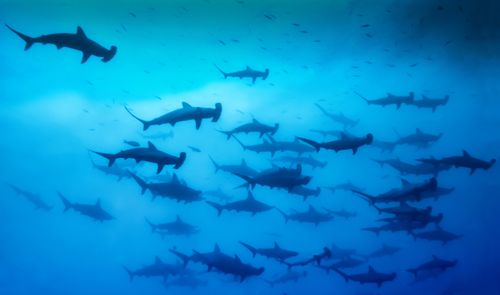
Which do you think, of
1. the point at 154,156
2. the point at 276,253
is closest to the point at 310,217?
the point at 276,253

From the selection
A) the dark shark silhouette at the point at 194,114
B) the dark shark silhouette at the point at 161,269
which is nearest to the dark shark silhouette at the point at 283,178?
the dark shark silhouette at the point at 194,114

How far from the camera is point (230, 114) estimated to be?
33969 mm

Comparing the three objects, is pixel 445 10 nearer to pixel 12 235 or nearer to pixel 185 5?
pixel 185 5

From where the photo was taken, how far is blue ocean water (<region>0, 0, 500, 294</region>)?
58.0 ft

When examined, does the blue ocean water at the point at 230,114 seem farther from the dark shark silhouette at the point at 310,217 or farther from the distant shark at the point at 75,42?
the distant shark at the point at 75,42

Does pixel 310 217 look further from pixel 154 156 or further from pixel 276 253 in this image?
pixel 154 156

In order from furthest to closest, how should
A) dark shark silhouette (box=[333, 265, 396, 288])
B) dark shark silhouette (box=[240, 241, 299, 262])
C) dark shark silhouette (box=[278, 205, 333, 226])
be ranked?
dark shark silhouette (box=[278, 205, 333, 226]), dark shark silhouette (box=[240, 241, 299, 262]), dark shark silhouette (box=[333, 265, 396, 288])

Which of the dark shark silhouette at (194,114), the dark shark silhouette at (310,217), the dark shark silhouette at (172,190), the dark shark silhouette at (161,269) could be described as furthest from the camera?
the dark shark silhouette at (161,269)

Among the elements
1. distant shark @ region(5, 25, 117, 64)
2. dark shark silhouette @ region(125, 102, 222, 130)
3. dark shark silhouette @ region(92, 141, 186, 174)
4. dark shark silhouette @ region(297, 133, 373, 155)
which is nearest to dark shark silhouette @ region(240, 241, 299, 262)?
dark shark silhouette @ region(297, 133, 373, 155)

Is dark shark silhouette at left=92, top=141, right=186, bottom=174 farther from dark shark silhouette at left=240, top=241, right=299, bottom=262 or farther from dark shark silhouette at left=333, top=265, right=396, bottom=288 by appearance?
dark shark silhouette at left=333, top=265, right=396, bottom=288

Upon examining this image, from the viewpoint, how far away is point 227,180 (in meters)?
53.6

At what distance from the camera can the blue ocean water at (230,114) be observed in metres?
17.7

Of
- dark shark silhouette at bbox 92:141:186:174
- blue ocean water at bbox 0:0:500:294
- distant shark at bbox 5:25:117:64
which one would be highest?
distant shark at bbox 5:25:117:64

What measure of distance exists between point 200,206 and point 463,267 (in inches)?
2108
